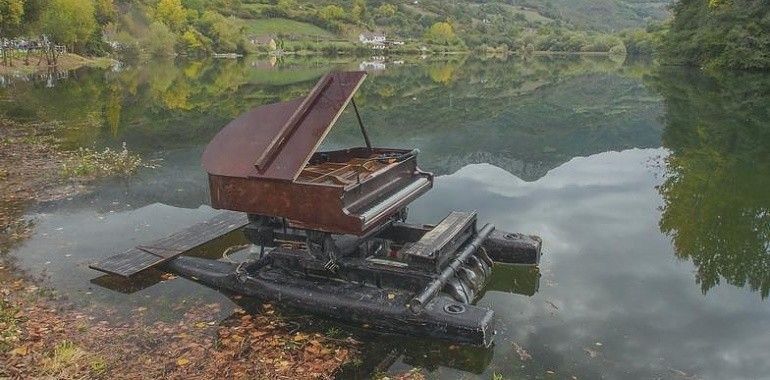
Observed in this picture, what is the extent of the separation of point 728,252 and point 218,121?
22389 mm

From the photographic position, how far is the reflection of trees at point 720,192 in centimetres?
989

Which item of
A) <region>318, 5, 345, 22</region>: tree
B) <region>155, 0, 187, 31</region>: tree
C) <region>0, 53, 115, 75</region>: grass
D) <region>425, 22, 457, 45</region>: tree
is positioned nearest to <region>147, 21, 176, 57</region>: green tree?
<region>0, 53, 115, 75</region>: grass

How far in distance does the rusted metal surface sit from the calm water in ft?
5.31

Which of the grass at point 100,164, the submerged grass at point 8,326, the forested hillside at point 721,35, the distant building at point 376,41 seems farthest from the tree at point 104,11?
the submerged grass at point 8,326

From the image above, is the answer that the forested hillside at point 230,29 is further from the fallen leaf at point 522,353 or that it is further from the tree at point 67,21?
the fallen leaf at point 522,353

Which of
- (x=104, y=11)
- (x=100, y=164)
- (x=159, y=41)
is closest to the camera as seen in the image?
(x=100, y=164)

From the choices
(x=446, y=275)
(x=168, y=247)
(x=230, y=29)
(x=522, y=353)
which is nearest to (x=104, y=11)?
(x=230, y=29)

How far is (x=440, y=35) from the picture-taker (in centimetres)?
17412

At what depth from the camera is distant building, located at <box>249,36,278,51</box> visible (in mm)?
138625

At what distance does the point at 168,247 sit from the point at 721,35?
62582 mm

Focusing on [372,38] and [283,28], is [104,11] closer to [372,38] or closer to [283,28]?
[283,28]

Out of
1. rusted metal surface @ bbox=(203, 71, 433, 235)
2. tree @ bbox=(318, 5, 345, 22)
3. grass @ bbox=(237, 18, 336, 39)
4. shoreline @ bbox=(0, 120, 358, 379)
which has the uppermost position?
tree @ bbox=(318, 5, 345, 22)

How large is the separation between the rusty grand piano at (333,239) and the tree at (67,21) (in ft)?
204

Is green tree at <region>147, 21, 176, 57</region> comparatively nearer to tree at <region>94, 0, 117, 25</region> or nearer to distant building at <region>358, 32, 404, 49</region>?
tree at <region>94, 0, 117, 25</region>
